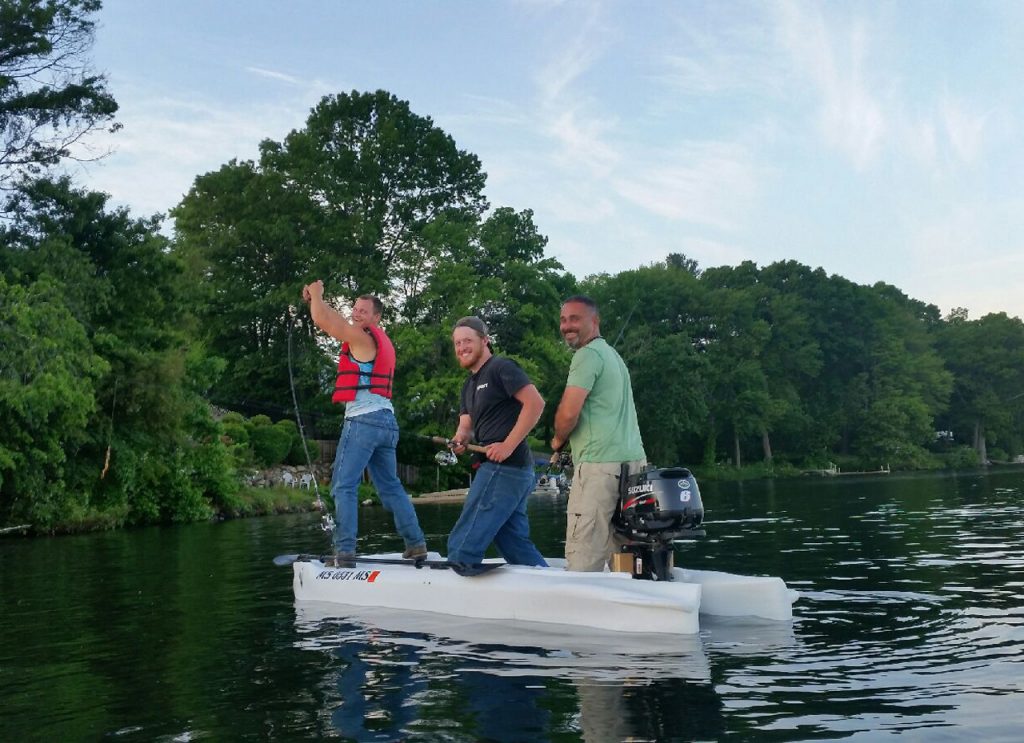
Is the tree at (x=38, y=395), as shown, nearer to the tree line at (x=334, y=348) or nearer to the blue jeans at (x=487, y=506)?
the tree line at (x=334, y=348)

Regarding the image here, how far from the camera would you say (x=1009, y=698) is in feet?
16.4

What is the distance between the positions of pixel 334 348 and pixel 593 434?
4351 centimetres

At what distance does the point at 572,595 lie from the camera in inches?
285

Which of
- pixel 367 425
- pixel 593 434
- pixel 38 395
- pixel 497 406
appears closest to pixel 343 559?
pixel 367 425

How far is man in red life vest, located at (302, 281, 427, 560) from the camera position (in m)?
9.05

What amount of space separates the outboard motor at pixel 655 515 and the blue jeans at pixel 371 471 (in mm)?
2245

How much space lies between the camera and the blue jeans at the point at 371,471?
9.05m

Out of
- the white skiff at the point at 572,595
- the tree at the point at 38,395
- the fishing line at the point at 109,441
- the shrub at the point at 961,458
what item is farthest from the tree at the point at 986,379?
the white skiff at the point at 572,595

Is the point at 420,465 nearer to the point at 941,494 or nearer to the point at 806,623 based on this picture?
the point at 941,494

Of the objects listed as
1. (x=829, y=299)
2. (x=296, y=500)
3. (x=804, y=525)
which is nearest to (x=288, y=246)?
(x=296, y=500)

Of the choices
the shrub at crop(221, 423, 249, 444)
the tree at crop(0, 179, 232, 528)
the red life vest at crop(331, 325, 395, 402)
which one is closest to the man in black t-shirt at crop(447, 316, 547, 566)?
the red life vest at crop(331, 325, 395, 402)

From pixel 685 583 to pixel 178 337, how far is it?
24.4m

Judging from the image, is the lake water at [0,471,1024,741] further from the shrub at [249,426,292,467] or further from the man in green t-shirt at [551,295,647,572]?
the shrub at [249,426,292,467]

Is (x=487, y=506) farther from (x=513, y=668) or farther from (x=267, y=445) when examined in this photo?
(x=267, y=445)
